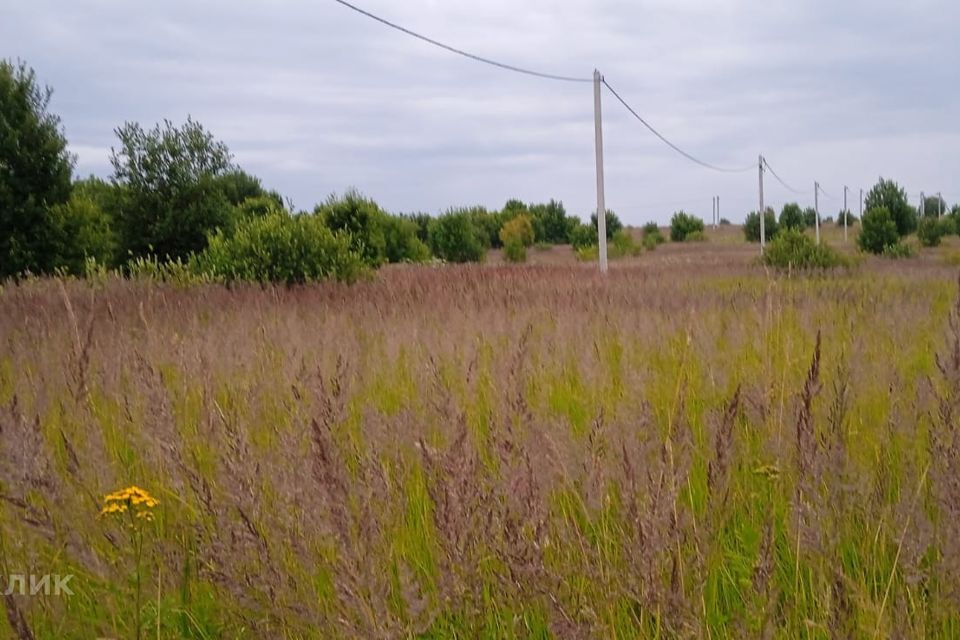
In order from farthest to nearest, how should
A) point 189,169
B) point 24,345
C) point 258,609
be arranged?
point 189,169, point 24,345, point 258,609

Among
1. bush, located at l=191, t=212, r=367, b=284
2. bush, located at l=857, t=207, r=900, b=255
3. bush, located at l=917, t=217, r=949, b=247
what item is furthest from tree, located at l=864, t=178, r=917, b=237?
bush, located at l=191, t=212, r=367, b=284

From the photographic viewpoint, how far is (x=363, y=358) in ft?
15.2

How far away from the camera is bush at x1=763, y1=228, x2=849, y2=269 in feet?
55.2

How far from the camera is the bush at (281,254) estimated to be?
428 inches

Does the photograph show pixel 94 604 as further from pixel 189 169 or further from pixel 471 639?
pixel 189 169

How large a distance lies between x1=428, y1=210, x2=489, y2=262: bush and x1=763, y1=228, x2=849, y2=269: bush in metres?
13.5

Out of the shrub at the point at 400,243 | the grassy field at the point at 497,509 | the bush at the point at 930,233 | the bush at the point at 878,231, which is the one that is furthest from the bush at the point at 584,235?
the grassy field at the point at 497,509

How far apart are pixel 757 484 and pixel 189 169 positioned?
20.8m

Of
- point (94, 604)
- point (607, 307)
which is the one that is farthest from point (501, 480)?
point (607, 307)

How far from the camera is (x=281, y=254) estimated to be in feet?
35.9

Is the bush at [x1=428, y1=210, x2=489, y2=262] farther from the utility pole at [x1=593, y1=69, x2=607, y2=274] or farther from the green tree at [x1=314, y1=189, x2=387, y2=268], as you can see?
the utility pole at [x1=593, y1=69, x2=607, y2=274]

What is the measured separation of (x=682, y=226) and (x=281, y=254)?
51.5m

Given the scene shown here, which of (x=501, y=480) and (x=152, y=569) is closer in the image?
(x=501, y=480)

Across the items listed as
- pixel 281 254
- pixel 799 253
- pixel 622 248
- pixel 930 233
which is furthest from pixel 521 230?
pixel 281 254
